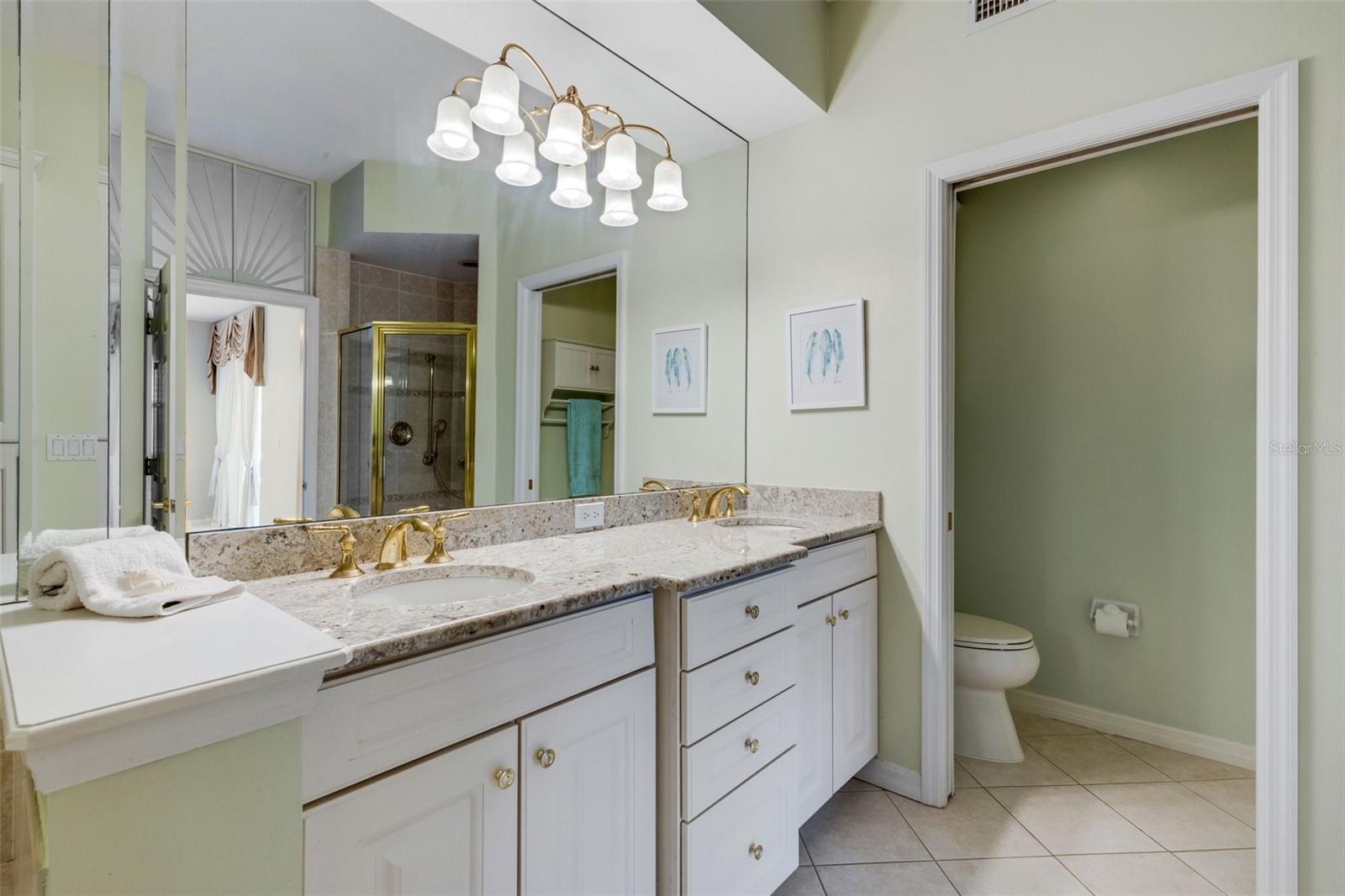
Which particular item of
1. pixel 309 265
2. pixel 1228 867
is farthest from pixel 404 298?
pixel 1228 867

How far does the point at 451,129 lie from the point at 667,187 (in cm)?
81

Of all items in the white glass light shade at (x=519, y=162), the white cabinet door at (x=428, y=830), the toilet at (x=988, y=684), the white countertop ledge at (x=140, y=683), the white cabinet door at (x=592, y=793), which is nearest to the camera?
the white countertop ledge at (x=140, y=683)

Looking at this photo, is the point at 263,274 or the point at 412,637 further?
the point at 263,274

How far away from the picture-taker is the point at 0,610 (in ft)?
2.87

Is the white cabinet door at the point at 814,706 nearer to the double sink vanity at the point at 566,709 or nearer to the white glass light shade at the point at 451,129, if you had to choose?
the double sink vanity at the point at 566,709

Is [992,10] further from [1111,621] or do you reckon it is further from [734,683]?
[1111,621]

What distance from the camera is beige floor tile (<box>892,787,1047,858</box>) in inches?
68.9

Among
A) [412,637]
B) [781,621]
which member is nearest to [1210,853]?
[781,621]

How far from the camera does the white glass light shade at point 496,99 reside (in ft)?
5.24

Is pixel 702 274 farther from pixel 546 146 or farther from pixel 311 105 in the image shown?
pixel 311 105

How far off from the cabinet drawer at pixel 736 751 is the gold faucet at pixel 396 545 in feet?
2.43

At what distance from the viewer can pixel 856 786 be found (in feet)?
6.91

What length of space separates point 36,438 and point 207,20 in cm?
89

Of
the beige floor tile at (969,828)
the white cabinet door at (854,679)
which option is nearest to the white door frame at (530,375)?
the white cabinet door at (854,679)
